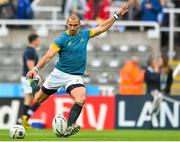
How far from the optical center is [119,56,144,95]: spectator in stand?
83.9 ft

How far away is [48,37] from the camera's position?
2775 cm

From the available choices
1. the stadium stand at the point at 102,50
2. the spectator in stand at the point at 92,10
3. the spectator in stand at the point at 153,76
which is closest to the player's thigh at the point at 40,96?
the spectator in stand at the point at 153,76

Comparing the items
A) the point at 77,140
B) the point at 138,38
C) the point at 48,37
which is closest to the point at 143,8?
the point at 138,38

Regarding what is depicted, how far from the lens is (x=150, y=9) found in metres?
27.7

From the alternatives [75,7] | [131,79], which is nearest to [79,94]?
[131,79]

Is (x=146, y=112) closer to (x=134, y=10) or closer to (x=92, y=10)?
(x=92, y=10)

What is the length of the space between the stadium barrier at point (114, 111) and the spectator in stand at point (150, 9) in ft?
12.6

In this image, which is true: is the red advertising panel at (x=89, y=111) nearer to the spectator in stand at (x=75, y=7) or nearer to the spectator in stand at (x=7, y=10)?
the spectator in stand at (x=75, y=7)

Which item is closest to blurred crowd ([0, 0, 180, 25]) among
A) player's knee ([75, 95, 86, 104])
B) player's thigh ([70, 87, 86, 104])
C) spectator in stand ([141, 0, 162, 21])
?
spectator in stand ([141, 0, 162, 21])

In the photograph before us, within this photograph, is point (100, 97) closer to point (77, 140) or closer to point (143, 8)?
point (143, 8)

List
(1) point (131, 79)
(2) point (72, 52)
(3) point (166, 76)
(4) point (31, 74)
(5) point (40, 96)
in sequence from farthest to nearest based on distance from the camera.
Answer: (1) point (131, 79) → (3) point (166, 76) → (5) point (40, 96) → (2) point (72, 52) → (4) point (31, 74)

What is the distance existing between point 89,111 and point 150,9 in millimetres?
4624

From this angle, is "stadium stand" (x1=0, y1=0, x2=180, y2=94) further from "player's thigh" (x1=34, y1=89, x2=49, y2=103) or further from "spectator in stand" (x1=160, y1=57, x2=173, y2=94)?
"player's thigh" (x1=34, y1=89, x2=49, y2=103)

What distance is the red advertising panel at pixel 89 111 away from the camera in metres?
24.4
